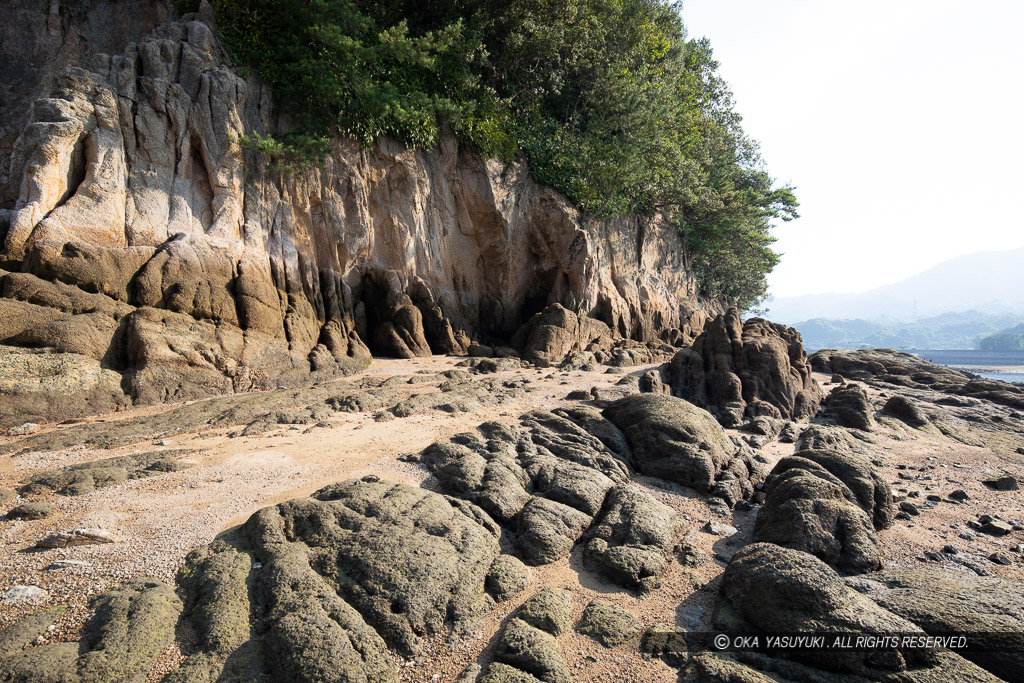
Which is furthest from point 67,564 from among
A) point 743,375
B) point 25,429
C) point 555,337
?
point 743,375

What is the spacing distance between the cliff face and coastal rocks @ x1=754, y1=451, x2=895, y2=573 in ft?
34.4

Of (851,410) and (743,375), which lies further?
(743,375)

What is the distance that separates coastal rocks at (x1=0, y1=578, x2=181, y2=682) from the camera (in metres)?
3.37

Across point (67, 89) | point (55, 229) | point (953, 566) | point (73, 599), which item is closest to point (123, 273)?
point (55, 229)

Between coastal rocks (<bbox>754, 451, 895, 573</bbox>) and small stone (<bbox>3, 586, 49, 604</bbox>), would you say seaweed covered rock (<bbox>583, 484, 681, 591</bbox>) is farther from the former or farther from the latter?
small stone (<bbox>3, 586, 49, 604</bbox>)

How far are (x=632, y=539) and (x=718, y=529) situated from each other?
63.4 inches

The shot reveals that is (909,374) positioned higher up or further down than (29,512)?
further down

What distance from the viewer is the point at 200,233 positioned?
39.1 ft

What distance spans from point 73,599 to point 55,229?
9.10 meters

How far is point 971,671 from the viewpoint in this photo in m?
3.81

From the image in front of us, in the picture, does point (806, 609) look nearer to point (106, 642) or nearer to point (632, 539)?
point (632, 539)

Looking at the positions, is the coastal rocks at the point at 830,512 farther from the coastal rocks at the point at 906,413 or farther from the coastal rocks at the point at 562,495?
the coastal rocks at the point at 906,413

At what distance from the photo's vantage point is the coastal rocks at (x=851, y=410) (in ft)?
40.9

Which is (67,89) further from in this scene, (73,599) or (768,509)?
(768,509)
